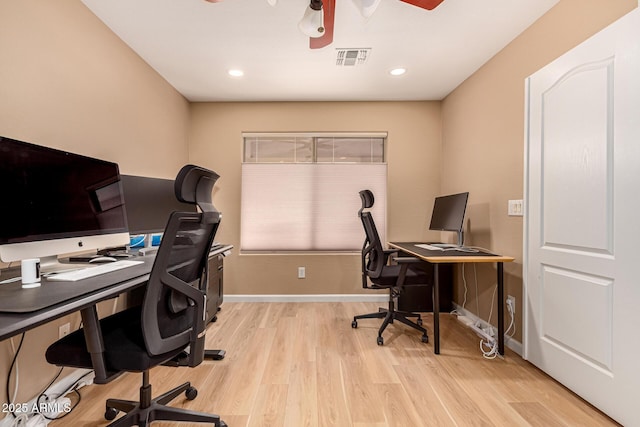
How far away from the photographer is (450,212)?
10.2ft

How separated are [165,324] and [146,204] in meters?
1.52

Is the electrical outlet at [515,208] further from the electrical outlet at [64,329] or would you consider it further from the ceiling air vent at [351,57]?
the electrical outlet at [64,329]

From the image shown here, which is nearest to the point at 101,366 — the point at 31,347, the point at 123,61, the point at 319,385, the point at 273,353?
the point at 31,347

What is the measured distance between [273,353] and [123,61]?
2759 millimetres

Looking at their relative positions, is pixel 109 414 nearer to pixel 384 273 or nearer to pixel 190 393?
pixel 190 393

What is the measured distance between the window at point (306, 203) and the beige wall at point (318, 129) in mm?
129

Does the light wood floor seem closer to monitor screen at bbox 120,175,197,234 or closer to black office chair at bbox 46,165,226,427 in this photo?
black office chair at bbox 46,165,226,427

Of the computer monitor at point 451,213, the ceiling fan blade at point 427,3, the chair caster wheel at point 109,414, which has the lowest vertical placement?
the chair caster wheel at point 109,414

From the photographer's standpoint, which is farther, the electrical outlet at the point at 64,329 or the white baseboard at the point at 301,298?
the white baseboard at the point at 301,298

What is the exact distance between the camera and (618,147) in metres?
1.62

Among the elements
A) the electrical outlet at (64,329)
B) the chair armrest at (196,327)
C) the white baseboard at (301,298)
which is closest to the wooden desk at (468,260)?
the white baseboard at (301,298)

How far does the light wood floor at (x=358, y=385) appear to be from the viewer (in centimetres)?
168

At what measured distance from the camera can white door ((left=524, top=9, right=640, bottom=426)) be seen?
1.56 m

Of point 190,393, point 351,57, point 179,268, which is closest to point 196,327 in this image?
point 179,268
